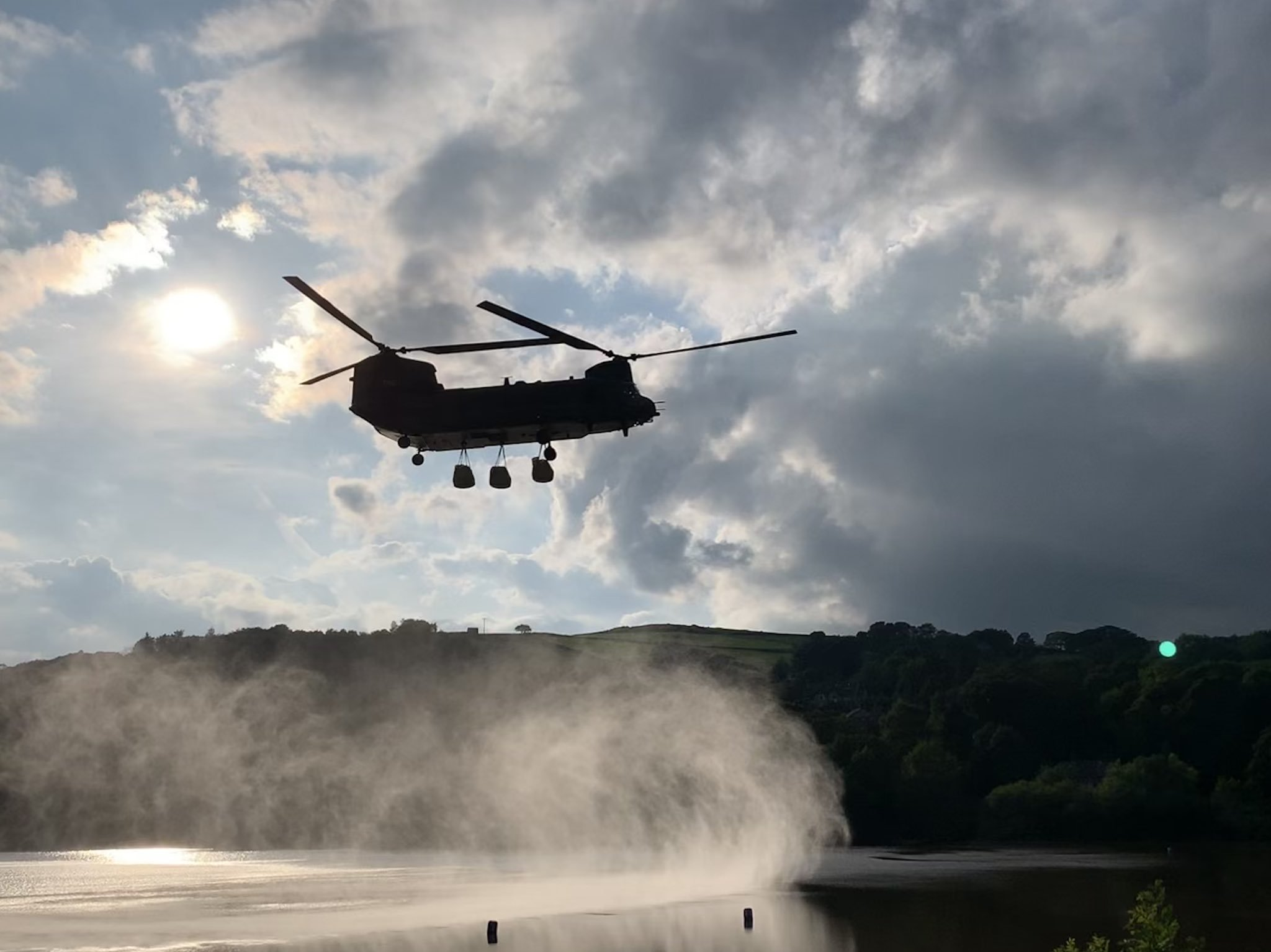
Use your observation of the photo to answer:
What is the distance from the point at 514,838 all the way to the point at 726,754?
1427 inches

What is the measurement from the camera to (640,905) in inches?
4432

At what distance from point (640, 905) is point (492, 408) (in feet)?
234

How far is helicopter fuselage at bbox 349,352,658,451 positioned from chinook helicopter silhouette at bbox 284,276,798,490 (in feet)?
0.13

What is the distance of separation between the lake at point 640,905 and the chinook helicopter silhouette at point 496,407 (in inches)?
1858

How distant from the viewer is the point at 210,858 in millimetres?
199250

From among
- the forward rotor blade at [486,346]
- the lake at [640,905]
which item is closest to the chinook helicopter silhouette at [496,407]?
the forward rotor blade at [486,346]

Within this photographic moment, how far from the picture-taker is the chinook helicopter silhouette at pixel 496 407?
54812 mm

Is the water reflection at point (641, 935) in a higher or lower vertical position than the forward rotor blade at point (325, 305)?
lower

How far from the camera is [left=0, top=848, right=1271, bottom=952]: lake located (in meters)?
94.2

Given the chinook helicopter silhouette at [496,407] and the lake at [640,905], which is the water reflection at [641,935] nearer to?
the lake at [640,905]

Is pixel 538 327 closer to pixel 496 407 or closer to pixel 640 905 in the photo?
pixel 496 407

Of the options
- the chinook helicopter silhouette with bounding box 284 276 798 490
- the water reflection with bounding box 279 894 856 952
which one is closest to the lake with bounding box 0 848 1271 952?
the water reflection with bounding box 279 894 856 952

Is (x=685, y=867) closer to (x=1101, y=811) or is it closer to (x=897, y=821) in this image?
(x=897, y=821)

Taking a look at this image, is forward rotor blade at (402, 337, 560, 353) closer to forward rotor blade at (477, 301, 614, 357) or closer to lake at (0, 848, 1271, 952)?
forward rotor blade at (477, 301, 614, 357)
